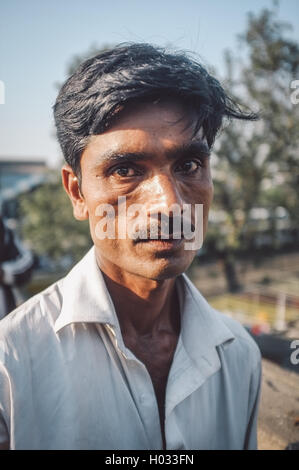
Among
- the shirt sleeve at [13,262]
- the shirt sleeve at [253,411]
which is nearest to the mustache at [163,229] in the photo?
the shirt sleeve at [253,411]

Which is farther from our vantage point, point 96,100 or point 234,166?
point 234,166

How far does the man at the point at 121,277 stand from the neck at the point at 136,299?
0.04 feet

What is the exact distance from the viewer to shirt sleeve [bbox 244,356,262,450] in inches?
68.8

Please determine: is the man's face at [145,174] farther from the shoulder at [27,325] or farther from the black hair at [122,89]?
the shoulder at [27,325]

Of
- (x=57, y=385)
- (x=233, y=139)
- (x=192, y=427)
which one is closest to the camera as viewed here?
(x=57, y=385)

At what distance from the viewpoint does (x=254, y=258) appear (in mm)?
28406

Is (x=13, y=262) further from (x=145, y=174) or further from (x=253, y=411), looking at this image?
(x=145, y=174)

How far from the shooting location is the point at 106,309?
1.53m

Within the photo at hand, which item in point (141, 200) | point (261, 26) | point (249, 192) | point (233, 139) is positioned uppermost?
point (261, 26)

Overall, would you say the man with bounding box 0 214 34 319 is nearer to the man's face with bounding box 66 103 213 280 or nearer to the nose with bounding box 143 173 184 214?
the man's face with bounding box 66 103 213 280

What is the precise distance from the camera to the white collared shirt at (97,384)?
1354 mm

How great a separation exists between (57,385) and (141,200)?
32.4 inches
